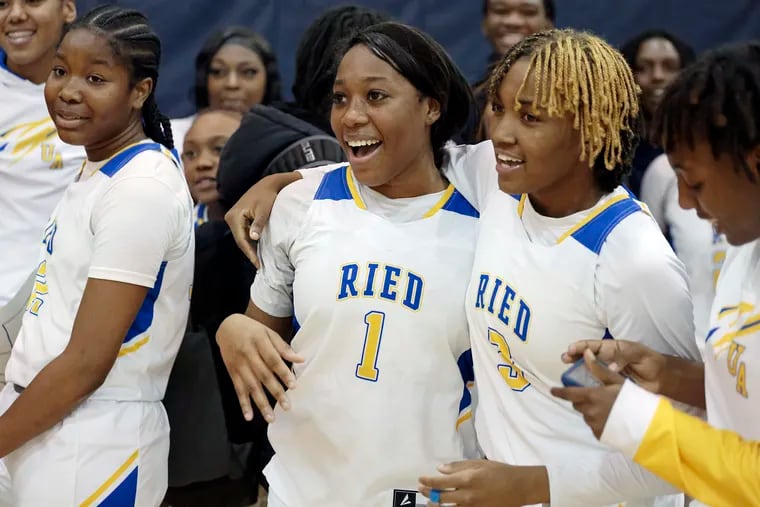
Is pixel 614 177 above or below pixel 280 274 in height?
above

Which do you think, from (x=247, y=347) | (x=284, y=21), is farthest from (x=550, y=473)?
(x=284, y=21)

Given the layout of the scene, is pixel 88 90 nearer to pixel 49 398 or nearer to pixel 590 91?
pixel 49 398

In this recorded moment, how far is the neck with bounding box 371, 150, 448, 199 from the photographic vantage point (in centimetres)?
238

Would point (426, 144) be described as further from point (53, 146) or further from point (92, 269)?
point (53, 146)

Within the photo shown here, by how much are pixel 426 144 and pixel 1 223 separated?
1440 mm

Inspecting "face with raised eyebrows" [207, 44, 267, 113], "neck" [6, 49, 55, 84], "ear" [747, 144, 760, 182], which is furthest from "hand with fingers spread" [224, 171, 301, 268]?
"face with raised eyebrows" [207, 44, 267, 113]

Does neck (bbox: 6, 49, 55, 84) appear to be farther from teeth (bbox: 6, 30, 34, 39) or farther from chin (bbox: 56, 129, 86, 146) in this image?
chin (bbox: 56, 129, 86, 146)

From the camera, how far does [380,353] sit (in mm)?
2264

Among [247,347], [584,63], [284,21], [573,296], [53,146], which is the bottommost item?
[247,347]

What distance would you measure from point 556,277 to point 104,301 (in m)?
0.98

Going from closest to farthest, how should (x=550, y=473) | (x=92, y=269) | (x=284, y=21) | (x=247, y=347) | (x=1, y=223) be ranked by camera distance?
(x=550, y=473) < (x=247, y=347) < (x=92, y=269) < (x=1, y=223) < (x=284, y=21)

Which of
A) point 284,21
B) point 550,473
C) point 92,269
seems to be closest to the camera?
point 550,473

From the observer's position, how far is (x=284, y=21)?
4.76 metres

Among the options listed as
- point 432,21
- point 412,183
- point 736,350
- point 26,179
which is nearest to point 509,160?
point 412,183
